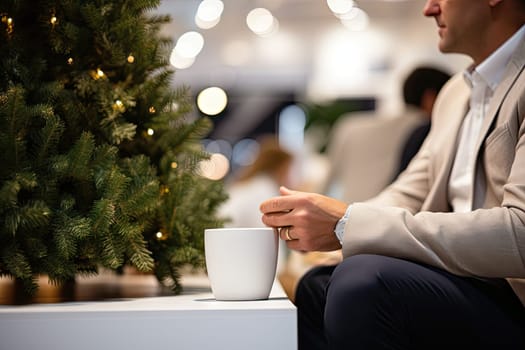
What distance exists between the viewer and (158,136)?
1760 millimetres

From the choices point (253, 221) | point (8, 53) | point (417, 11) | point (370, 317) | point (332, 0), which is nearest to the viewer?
point (370, 317)

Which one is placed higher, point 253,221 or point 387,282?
point 387,282

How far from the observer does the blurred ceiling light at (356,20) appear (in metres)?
7.59

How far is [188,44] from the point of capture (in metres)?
6.82

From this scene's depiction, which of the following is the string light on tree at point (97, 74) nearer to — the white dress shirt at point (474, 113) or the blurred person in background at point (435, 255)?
the blurred person in background at point (435, 255)

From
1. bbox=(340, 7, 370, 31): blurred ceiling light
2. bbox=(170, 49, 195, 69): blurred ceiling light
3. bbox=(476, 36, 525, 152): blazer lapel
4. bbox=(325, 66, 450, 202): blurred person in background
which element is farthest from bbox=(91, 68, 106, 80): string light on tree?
bbox=(340, 7, 370, 31): blurred ceiling light

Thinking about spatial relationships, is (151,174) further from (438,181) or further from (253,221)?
(253,221)

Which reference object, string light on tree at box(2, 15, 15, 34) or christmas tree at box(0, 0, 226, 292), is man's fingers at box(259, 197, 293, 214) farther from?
string light on tree at box(2, 15, 15, 34)

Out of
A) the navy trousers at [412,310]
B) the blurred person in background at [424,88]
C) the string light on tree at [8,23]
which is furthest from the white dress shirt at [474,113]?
the blurred person in background at [424,88]

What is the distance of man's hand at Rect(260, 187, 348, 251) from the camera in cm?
141

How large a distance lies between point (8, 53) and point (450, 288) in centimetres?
96

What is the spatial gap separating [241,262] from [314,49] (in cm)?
832

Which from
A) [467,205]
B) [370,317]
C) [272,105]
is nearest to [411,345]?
[370,317]

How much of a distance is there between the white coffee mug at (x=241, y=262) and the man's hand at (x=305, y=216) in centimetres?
6
